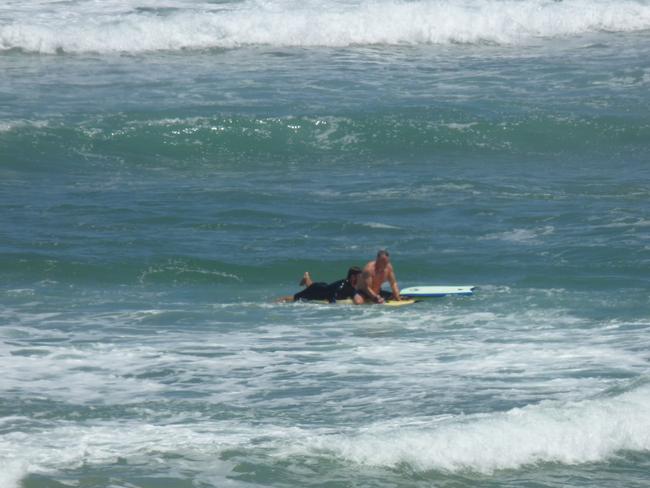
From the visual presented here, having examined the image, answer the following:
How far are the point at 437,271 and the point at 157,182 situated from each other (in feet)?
21.4

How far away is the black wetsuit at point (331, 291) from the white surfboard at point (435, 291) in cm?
68

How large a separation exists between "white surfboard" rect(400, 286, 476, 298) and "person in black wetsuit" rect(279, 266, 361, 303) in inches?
25.2

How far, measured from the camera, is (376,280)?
15977 mm

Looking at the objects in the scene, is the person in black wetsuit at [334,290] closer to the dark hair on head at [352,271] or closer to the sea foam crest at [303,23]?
the dark hair on head at [352,271]

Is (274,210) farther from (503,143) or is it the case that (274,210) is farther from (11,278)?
(503,143)

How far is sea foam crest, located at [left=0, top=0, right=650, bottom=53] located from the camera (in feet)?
109

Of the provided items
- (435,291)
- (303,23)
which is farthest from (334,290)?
(303,23)

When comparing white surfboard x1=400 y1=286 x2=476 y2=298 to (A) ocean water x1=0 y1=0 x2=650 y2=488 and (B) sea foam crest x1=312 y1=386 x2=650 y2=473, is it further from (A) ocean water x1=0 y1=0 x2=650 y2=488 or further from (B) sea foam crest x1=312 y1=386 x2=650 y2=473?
(B) sea foam crest x1=312 y1=386 x2=650 y2=473

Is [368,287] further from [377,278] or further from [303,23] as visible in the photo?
[303,23]

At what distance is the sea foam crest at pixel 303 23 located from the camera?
109 feet

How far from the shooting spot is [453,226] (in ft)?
61.9

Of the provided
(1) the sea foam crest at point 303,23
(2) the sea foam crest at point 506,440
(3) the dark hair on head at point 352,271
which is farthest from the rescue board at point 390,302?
(1) the sea foam crest at point 303,23

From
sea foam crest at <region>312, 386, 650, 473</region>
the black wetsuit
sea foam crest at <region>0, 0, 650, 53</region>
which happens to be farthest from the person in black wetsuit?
sea foam crest at <region>0, 0, 650, 53</region>

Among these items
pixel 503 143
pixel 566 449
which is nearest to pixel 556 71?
pixel 503 143
